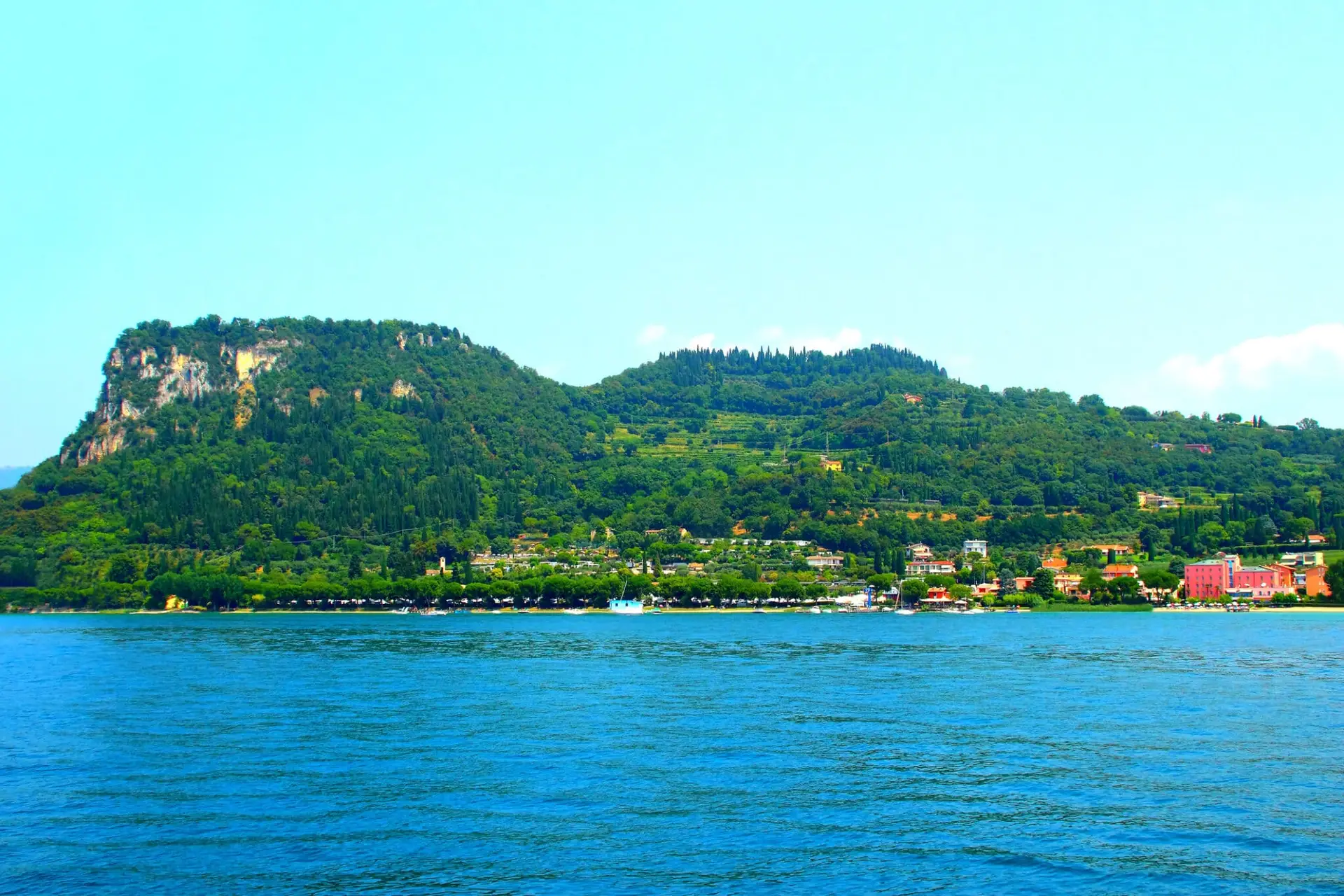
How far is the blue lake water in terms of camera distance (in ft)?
76.1

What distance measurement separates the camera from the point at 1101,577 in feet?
448

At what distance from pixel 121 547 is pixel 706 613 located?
78531 mm

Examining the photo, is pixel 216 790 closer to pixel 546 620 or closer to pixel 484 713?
pixel 484 713

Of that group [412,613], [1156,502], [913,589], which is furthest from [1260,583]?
[412,613]

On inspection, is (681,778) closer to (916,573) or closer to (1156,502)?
(916,573)

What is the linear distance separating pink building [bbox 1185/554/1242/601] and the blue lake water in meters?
74.6

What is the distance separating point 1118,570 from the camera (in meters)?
143

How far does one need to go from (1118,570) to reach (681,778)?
122585mm

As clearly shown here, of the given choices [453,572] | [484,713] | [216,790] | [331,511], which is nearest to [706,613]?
[453,572]

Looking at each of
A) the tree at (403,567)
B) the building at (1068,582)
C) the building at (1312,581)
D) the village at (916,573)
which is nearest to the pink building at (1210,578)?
the village at (916,573)

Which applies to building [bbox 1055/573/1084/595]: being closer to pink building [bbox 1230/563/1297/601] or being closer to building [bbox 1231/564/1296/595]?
pink building [bbox 1230/563/1297/601]

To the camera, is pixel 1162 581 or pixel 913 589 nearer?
pixel 1162 581

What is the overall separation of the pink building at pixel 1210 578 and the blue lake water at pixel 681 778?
74.6 m

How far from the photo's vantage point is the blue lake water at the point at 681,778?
76.1ft
